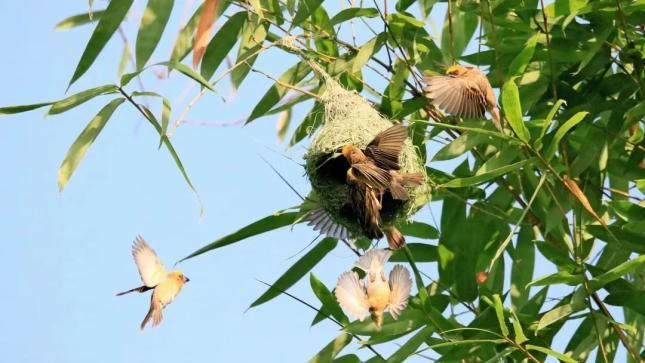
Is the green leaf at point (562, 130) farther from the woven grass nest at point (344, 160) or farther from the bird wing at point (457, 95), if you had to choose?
the woven grass nest at point (344, 160)

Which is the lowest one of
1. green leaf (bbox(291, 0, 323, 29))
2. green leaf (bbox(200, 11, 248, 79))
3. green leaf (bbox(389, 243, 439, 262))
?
green leaf (bbox(389, 243, 439, 262))

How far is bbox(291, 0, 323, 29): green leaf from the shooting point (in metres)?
3.19

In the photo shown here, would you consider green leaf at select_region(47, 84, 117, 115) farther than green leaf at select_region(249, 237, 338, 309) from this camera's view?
No

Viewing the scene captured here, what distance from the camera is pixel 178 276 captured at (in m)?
3.30

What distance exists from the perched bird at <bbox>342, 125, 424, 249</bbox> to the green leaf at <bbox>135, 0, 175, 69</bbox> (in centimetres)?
40

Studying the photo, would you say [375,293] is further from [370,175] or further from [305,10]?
[305,10]

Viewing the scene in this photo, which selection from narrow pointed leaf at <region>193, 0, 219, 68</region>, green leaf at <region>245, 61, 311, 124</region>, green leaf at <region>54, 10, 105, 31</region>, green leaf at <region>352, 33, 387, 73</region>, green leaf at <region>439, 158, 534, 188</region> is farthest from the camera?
green leaf at <region>54, 10, 105, 31</region>

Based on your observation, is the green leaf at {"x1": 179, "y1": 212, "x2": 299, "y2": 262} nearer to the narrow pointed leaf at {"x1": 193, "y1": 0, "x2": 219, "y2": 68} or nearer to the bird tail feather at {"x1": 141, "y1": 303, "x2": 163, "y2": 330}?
the bird tail feather at {"x1": 141, "y1": 303, "x2": 163, "y2": 330}

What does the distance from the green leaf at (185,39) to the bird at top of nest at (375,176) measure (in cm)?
45

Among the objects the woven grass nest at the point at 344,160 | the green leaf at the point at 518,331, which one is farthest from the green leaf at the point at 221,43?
the green leaf at the point at 518,331

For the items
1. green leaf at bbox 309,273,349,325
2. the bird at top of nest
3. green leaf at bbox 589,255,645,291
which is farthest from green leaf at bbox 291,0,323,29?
green leaf at bbox 589,255,645,291

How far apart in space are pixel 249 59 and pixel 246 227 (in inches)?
13.1

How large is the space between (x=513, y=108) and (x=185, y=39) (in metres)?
0.78

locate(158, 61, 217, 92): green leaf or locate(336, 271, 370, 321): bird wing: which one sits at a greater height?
locate(158, 61, 217, 92): green leaf
